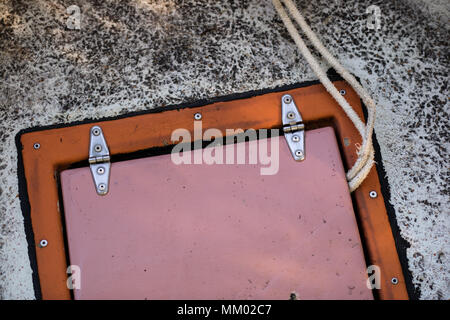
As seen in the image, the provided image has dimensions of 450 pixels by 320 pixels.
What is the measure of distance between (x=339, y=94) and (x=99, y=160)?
17.6 inches

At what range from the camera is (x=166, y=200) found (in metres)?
0.84

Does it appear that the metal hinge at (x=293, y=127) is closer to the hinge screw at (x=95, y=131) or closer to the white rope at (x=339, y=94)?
the white rope at (x=339, y=94)

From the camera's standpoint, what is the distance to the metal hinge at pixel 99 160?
2.82 ft

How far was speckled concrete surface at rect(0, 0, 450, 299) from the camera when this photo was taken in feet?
2.99

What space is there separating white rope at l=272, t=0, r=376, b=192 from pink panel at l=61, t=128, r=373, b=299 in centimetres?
3

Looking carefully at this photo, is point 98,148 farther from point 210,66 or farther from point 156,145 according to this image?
point 210,66

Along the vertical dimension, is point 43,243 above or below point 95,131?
below

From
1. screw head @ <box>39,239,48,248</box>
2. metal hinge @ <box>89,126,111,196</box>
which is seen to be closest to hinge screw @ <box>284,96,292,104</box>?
metal hinge @ <box>89,126,111,196</box>

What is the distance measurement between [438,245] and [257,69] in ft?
1.53

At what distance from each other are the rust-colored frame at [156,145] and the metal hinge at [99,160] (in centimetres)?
1

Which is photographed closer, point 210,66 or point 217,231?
point 217,231

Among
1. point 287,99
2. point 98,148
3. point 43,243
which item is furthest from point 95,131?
point 287,99

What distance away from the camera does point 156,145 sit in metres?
0.90
